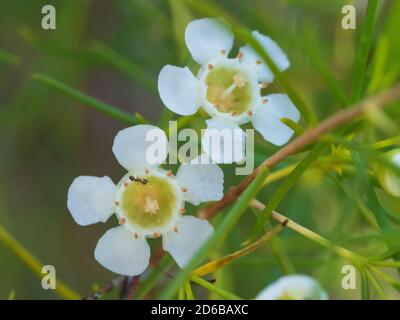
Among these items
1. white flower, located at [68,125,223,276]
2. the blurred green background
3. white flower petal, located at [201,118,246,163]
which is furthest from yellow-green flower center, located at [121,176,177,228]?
the blurred green background

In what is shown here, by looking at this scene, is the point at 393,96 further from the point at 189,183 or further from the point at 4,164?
the point at 4,164

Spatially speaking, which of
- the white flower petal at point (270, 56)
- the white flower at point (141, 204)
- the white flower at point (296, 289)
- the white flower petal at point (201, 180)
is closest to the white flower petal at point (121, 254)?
the white flower at point (141, 204)

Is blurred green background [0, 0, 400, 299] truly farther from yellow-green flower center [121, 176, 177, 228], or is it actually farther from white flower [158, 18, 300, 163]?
yellow-green flower center [121, 176, 177, 228]

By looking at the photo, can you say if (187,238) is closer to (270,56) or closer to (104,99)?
(270,56)

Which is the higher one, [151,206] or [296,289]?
[151,206]

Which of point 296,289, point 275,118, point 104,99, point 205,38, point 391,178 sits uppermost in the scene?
point 104,99

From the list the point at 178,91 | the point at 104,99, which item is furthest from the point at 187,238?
the point at 104,99

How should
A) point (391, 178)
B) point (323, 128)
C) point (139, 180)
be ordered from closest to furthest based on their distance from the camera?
point (323, 128)
point (391, 178)
point (139, 180)
